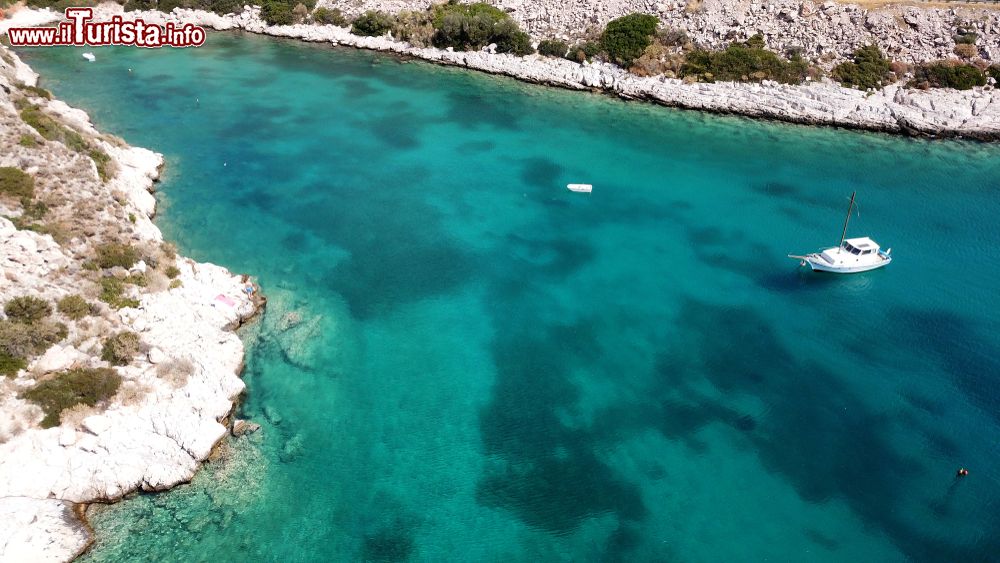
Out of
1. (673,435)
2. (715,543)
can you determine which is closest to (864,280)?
(673,435)

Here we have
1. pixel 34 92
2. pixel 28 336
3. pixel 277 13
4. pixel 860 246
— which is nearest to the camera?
pixel 28 336

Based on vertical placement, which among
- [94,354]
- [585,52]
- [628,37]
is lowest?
[94,354]

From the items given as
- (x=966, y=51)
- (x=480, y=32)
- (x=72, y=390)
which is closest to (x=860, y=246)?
(x=966, y=51)

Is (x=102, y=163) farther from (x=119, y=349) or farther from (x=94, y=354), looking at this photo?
(x=119, y=349)

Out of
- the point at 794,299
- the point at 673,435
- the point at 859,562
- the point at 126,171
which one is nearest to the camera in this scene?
the point at 859,562

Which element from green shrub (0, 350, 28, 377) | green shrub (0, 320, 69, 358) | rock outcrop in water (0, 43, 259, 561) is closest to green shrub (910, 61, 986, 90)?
rock outcrop in water (0, 43, 259, 561)

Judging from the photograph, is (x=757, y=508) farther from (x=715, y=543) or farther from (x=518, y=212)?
(x=518, y=212)

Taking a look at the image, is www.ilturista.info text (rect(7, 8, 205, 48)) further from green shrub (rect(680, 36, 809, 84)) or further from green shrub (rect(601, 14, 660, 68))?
green shrub (rect(680, 36, 809, 84))
